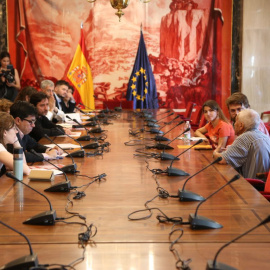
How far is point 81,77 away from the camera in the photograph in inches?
413

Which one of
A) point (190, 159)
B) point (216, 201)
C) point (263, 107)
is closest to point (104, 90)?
point (263, 107)

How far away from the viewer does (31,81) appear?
34.9 ft

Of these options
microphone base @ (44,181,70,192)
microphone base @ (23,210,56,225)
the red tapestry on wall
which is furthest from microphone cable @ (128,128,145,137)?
the red tapestry on wall

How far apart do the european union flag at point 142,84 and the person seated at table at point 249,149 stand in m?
6.35

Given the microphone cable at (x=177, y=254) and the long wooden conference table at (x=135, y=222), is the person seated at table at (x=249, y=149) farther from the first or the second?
the microphone cable at (x=177, y=254)

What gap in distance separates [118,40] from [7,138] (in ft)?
23.1

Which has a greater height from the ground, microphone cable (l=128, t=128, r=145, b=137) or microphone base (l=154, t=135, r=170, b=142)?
microphone base (l=154, t=135, r=170, b=142)

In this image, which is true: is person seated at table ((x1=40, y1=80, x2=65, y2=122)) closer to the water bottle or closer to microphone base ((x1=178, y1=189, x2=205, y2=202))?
the water bottle

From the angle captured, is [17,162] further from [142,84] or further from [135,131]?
[142,84]

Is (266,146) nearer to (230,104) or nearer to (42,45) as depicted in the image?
(230,104)

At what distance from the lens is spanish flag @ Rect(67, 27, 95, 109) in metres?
10.4

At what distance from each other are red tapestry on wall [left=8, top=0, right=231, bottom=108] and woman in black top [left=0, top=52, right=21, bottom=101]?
4.28 feet

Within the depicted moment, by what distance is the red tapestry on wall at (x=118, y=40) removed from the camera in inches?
416

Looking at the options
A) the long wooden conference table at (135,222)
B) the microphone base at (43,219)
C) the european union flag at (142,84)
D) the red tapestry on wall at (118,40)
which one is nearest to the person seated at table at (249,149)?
the long wooden conference table at (135,222)
